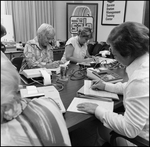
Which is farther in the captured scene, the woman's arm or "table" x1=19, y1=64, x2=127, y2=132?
the woman's arm

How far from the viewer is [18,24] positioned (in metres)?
3.96

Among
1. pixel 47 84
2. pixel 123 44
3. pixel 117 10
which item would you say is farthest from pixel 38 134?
pixel 117 10

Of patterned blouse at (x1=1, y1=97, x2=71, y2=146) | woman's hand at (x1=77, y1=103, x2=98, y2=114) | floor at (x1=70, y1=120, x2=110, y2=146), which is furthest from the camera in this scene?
floor at (x1=70, y1=120, x2=110, y2=146)

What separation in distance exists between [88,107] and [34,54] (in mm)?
1518

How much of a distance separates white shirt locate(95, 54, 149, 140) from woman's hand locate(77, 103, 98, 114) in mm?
80

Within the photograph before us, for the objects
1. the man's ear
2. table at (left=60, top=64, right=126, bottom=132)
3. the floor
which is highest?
the man's ear

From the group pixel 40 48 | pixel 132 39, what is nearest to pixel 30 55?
pixel 40 48

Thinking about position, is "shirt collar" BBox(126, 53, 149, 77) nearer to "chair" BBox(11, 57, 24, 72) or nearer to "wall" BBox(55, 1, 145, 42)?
"chair" BBox(11, 57, 24, 72)

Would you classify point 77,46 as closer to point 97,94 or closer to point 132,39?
point 97,94

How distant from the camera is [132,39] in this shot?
92cm

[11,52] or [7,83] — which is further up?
[7,83]

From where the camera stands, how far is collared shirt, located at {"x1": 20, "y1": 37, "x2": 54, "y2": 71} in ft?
7.30

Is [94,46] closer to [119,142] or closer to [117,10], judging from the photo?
[117,10]

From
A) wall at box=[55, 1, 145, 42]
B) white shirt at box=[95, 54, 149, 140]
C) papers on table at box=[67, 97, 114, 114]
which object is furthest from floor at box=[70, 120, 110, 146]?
wall at box=[55, 1, 145, 42]
